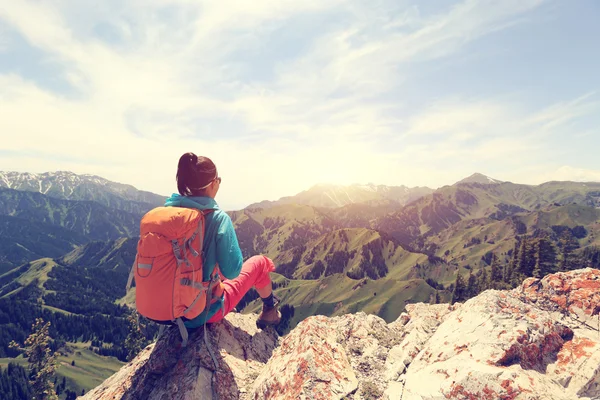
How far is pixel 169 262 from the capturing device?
796 cm

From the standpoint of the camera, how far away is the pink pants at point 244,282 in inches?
427

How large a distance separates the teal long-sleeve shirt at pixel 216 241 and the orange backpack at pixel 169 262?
326mm

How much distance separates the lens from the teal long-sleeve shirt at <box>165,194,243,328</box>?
8773 mm

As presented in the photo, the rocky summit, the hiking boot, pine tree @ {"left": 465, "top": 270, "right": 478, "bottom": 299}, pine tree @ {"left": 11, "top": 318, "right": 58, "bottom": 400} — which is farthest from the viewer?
pine tree @ {"left": 465, "top": 270, "right": 478, "bottom": 299}

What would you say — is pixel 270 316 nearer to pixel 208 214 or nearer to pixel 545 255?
pixel 208 214

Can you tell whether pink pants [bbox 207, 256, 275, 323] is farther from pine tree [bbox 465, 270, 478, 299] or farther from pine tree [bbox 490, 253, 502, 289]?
pine tree [bbox 465, 270, 478, 299]

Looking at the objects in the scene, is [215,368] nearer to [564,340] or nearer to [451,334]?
[451,334]

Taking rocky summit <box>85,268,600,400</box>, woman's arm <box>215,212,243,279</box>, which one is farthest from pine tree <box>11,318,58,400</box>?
woman's arm <box>215,212,243,279</box>

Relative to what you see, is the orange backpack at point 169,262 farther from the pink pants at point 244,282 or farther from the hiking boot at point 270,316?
the hiking boot at point 270,316

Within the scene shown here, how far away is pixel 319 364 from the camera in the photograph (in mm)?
8789

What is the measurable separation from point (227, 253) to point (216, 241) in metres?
0.47

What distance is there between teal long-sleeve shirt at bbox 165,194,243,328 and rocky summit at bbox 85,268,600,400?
3274 mm

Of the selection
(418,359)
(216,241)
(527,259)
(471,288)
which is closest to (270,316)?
(216,241)

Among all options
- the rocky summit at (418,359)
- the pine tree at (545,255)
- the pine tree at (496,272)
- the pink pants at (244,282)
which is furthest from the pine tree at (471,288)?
the pink pants at (244,282)
